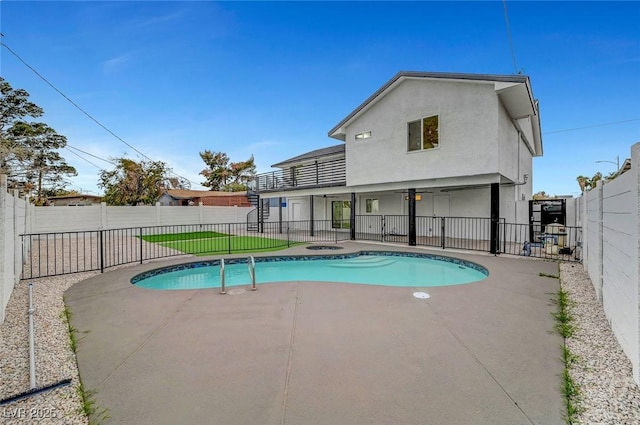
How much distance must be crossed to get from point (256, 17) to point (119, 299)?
13.4 m

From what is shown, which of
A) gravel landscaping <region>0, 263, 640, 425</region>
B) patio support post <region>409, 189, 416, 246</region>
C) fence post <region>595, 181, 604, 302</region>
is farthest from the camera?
patio support post <region>409, 189, 416, 246</region>

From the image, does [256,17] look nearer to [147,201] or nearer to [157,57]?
[157,57]

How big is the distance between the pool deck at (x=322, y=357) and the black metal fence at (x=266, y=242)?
4.34 metres

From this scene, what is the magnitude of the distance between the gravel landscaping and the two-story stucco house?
6.79 meters

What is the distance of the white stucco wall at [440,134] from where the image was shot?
33.9ft

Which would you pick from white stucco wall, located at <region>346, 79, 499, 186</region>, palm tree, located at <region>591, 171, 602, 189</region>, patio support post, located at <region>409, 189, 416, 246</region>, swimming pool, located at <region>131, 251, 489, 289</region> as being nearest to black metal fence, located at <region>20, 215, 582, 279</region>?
patio support post, located at <region>409, 189, 416, 246</region>

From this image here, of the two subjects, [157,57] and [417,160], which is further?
[157,57]

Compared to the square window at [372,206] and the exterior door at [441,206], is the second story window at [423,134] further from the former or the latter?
the square window at [372,206]

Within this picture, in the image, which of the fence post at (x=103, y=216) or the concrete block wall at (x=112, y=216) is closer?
the concrete block wall at (x=112, y=216)

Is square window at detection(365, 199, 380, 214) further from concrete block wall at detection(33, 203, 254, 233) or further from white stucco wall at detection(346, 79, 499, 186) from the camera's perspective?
concrete block wall at detection(33, 203, 254, 233)

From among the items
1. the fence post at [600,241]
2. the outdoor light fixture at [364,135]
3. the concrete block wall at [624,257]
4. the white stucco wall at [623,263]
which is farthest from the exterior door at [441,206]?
the white stucco wall at [623,263]

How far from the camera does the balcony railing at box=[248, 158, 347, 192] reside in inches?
672

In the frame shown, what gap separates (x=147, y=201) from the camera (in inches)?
919

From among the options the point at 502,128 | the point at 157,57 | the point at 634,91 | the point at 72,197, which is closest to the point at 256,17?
the point at 157,57
